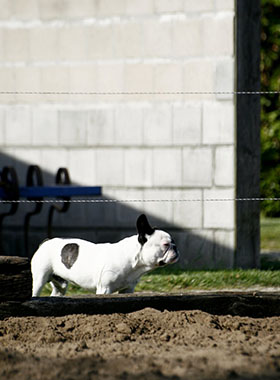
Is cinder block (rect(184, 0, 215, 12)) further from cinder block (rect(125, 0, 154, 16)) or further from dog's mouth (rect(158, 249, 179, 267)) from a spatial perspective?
dog's mouth (rect(158, 249, 179, 267))

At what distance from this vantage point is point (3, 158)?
363 inches

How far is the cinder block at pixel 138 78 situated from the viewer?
870cm

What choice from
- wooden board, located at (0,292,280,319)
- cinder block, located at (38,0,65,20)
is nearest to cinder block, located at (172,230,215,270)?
cinder block, located at (38,0,65,20)

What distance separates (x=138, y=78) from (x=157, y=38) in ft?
1.46

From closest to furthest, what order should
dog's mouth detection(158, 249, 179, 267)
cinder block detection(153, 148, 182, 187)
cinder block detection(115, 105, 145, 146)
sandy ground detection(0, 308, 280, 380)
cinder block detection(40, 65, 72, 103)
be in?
sandy ground detection(0, 308, 280, 380)
dog's mouth detection(158, 249, 179, 267)
cinder block detection(153, 148, 182, 187)
cinder block detection(115, 105, 145, 146)
cinder block detection(40, 65, 72, 103)

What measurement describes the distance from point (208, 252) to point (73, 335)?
13.6 ft

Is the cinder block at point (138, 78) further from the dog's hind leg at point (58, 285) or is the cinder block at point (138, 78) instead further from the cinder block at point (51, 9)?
the dog's hind leg at point (58, 285)

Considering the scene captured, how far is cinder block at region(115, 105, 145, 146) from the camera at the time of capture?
8742 millimetres

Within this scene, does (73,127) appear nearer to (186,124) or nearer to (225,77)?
(186,124)

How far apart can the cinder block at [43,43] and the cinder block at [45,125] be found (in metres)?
0.55

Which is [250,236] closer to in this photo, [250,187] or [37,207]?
[250,187]

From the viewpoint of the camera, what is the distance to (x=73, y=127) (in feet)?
29.3

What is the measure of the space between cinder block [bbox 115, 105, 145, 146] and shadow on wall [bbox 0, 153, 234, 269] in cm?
66

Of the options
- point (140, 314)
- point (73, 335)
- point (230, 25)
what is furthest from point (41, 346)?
point (230, 25)
